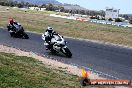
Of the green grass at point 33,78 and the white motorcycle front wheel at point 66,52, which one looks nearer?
the green grass at point 33,78

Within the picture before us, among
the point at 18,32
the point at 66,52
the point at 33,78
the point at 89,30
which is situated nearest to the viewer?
the point at 33,78

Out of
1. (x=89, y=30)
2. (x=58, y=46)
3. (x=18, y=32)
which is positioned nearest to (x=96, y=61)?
(x=58, y=46)

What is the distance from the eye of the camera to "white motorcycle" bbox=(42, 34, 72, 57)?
2141 centimetres

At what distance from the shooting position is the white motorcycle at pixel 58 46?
21406 mm

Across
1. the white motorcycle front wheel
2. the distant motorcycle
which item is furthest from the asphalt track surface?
the distant motorcycle

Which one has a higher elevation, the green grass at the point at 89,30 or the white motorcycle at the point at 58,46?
the white motorcycle at the point at 58,46

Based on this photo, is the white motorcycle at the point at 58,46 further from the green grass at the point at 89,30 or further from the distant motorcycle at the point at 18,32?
the green grass at the point at 89,30

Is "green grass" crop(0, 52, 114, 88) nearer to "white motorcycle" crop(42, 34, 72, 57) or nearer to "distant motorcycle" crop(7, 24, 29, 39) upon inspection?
"white motorcycle" crop(42, 34, 72, 57)

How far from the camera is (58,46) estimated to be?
21.8 m

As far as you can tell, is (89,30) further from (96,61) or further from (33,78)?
(33,78)

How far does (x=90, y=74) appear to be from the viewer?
15977 millimetres

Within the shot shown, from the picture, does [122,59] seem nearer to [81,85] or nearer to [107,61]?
[107,61]

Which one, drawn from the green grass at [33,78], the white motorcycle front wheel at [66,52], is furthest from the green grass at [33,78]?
the white motorcycle front wheel at [66,52]

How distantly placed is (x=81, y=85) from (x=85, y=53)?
10009mm
